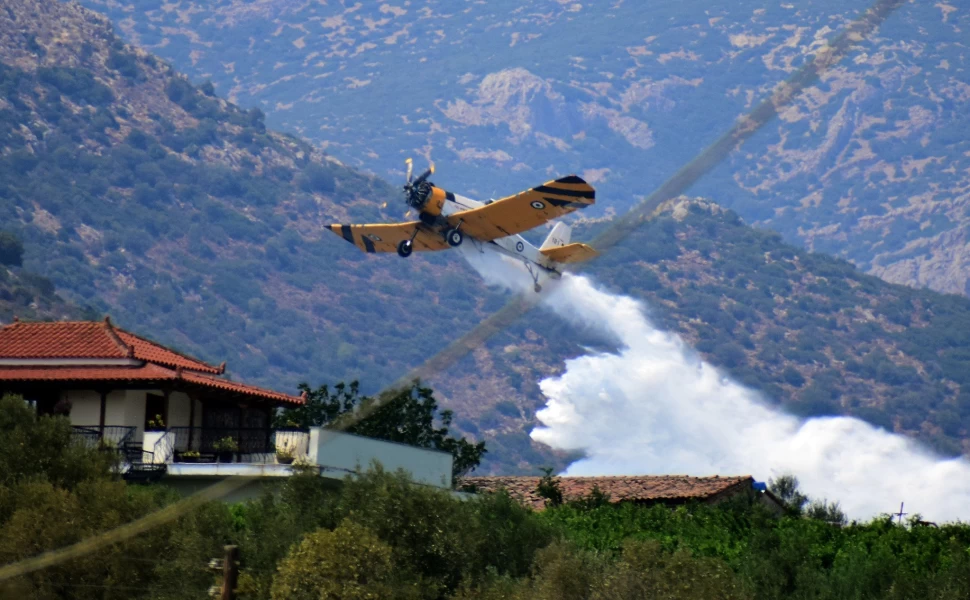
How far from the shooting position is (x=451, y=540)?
31062 mm

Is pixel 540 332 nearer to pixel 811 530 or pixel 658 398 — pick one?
pixel 658 398

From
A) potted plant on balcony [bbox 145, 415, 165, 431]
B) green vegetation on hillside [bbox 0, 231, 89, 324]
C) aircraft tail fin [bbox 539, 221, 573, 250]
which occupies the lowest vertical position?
potted plant on balcony [bbox 145, 415, 165, 431]

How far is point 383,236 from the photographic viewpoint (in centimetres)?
6538

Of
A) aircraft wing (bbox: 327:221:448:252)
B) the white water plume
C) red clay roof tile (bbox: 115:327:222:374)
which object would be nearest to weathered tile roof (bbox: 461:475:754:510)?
aircraft wing (bbox: 327:221:448:252)

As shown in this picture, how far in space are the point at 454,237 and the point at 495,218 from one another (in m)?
1.74

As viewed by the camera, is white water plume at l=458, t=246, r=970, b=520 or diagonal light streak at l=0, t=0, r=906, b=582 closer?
diagonal light streak at l=0, t=0, r=906, b=582

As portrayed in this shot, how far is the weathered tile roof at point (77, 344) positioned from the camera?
4431 centimetres

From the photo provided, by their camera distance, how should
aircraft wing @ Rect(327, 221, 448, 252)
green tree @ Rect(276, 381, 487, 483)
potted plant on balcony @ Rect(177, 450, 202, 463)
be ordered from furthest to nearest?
1. green tree @ Rect(276, 381, 487, 483)
2. aircraft wing @ Rect(327, 221, 448, 252)
3. potted plant on balcony @ Rect(177, 450, 202, 463)

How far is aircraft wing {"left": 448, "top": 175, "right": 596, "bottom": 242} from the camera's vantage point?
57.1 metres

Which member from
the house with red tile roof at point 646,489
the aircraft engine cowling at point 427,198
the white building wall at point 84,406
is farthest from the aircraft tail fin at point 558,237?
the white building wall at point 84,406

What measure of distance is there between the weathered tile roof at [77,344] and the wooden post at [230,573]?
1583 cm

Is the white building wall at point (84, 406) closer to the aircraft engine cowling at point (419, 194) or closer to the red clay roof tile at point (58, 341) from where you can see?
the red clay roof tile at point (58, 341)

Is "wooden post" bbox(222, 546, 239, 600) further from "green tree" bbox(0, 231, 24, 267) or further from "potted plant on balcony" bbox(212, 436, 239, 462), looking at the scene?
"green tree" bbox(0, 231, 24, 267)

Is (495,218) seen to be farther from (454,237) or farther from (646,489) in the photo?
(646,489)
